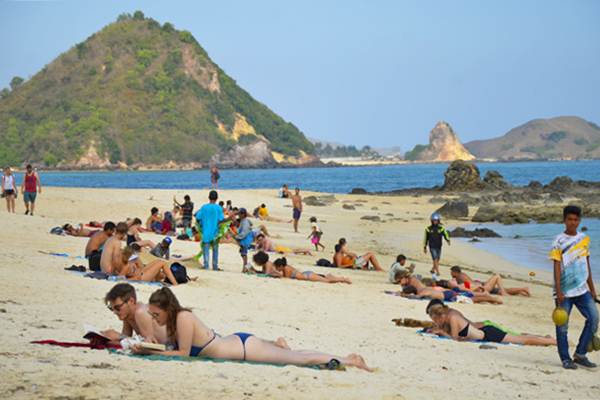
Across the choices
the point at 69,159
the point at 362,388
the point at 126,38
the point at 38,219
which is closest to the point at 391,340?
the point at 362,388

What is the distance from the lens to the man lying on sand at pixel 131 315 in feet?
26.9

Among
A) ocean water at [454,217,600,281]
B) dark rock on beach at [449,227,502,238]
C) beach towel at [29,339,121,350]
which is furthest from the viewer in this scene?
dark rock on beach at [449,227,502,238]

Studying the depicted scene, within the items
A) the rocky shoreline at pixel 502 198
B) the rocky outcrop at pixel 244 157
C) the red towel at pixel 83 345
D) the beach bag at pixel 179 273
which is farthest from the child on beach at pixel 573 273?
the rocky outcrop at pixel 244 157

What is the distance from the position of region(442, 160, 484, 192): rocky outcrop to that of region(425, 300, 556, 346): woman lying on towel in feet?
167

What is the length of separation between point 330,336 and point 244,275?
552cm

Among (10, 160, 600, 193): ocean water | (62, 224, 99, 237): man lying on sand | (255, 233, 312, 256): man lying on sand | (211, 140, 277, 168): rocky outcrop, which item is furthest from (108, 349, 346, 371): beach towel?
(211, 140, 277, 168): rocky outcrop

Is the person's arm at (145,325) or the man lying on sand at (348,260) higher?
the person's arm at (145,325)

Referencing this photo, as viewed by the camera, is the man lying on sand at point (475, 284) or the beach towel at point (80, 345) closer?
the beach towel at point (80, 345)

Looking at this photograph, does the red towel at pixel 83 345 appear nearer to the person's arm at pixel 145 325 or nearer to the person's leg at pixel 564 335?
the person's arm at pixel 145 325

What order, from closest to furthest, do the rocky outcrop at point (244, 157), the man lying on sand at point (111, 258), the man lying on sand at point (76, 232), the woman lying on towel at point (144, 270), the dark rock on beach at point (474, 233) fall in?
the woman lying on towel at point (144, 270) < the man lying on sand at point (111, 258) < the man lying on sand at point (76, 232) < the dark rock on beach at point (474, 233) < the rocky outcrop at point (244, 157)

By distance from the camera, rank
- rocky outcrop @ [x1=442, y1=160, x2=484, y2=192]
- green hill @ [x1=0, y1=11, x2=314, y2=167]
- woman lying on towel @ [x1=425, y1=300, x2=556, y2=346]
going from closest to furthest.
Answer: woman lying on towel @ [x1=425, y1=300, x2=556, y2=346] → rocky outcrop @ [x1=442, y1=160, x2=484, y2=192] → green hill @ [x1=0, y1=11, x2=314, y2=167]

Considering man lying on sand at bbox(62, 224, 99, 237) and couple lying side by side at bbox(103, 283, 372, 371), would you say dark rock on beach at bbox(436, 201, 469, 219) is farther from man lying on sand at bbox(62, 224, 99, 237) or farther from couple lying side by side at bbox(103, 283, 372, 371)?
couple lying side by side at bbox(103, 283, 372, 371)

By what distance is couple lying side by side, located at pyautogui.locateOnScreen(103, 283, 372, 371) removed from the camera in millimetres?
7895

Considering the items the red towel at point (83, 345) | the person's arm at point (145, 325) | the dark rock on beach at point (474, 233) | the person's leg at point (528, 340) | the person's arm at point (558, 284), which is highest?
the person's arm at point (558, 284)
